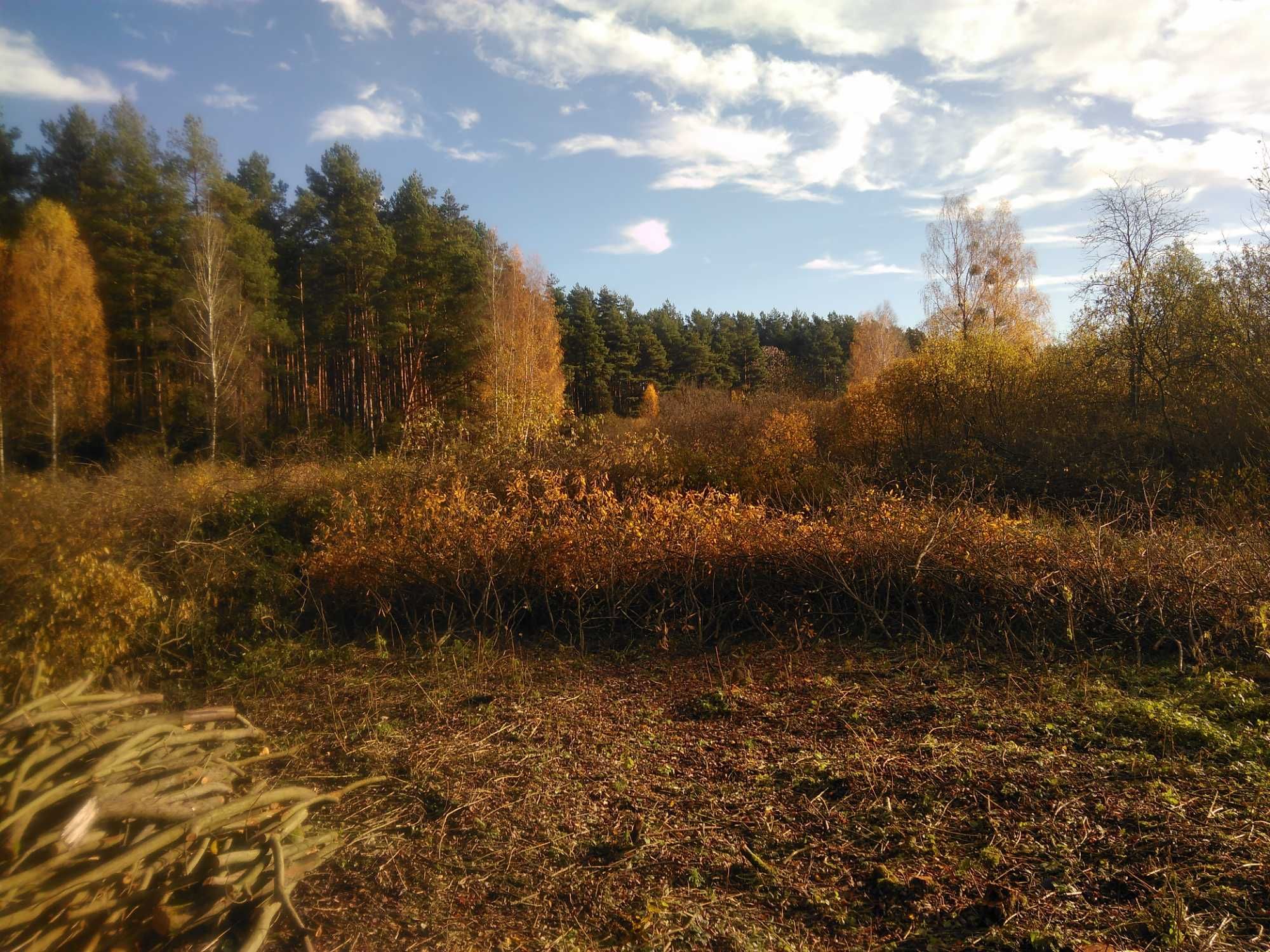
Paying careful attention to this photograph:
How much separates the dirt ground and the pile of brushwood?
26cm

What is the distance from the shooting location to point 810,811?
141 inches

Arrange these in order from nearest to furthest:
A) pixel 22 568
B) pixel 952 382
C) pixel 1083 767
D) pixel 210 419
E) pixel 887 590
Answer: pixel 1083 767, pixel 22 568, pixel 887 590, pixel 952 382, pixel 210 419

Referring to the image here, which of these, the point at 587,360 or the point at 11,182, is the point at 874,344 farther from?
the point at 11,182

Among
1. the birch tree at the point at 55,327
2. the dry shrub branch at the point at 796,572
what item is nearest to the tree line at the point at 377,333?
the birch tree at the point at 55,327

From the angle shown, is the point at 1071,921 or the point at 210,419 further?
the point at 210,419

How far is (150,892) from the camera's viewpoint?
1990mm

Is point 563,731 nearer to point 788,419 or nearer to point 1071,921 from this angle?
point 1071,921

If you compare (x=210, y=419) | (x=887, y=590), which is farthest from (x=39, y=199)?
(x=887, y=590)

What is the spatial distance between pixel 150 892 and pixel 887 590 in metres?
5.91

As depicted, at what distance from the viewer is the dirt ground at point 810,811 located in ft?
9.03

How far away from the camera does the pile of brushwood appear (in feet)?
6.00

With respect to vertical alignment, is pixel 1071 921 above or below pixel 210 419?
below

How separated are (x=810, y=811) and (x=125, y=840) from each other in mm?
2799

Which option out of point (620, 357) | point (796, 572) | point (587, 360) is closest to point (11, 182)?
point (796, 572)
